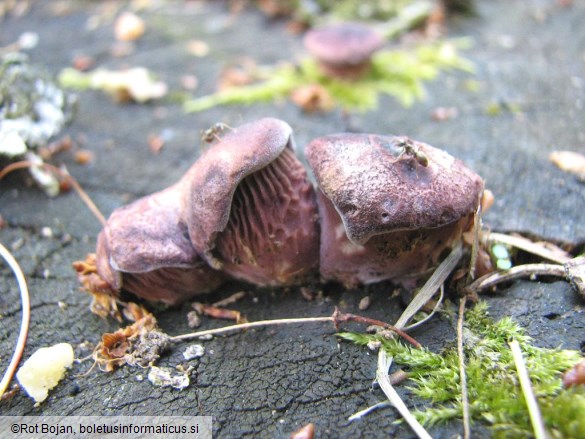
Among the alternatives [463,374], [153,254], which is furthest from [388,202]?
[153,254]

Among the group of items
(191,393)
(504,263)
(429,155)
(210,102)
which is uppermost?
(429,155)

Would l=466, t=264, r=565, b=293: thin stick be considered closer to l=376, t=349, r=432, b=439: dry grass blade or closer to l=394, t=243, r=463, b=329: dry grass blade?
l=394, t=243, r=463, b=329: dry grass blade

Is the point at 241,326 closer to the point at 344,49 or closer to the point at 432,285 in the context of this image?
the point at 432,285

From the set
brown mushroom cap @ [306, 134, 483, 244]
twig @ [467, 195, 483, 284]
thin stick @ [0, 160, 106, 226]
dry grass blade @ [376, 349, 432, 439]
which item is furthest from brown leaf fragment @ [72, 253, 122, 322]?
twig @ [467, 195, 483, 284]

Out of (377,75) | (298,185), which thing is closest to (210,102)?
(377,75)

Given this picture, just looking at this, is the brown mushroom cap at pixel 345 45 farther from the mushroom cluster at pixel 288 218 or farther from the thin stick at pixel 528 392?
the thin stick at pixel 528 392

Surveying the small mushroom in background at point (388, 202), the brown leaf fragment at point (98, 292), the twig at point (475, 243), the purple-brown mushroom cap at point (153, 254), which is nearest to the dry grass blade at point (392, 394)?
the small mushroom in background at point (388, 202)

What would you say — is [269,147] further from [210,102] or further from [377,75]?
[377,75]
